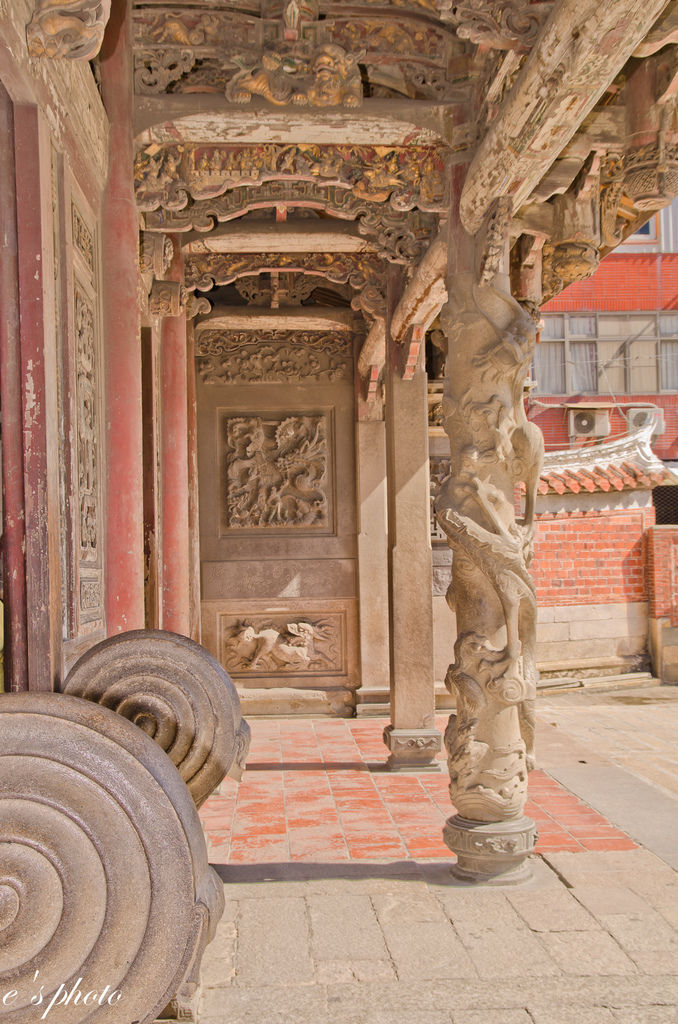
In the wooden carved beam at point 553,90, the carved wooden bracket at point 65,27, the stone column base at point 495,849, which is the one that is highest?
the wooden carved beam at point 553,90

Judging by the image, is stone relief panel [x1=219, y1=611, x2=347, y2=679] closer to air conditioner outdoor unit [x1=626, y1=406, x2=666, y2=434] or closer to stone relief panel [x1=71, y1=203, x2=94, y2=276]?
stone relief panel [x1=71, y1=203, x2=94, y2=276]

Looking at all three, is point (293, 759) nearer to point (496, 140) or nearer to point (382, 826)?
point (382, 826)

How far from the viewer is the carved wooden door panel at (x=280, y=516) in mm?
9445

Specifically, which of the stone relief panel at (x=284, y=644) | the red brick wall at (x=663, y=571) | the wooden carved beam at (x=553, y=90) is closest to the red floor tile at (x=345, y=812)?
the stone relief panel at (x=284, y=644)

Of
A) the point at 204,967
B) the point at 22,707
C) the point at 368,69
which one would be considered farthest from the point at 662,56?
→ the point at 204,967

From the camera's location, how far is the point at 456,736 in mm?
4324

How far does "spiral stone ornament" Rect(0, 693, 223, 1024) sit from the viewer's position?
2.04 meters

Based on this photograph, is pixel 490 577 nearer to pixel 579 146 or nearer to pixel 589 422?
pixel 579 146

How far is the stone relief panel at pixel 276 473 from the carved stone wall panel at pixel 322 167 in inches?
190

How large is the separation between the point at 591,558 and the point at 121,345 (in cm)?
979

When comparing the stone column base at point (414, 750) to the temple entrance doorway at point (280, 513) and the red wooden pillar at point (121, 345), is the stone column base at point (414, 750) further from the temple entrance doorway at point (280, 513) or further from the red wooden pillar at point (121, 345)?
the red wooden pillar at point (121, 345)

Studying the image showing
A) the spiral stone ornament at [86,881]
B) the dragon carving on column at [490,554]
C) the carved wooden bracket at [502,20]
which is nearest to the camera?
the spiral stone ornament at [86,881]

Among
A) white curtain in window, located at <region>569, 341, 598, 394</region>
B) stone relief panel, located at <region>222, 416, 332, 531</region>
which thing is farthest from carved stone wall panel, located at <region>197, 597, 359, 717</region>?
white curtain in window, located at <region>569, 341, 598, 394</region>


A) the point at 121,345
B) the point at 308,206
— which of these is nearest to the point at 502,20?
the point at 308,206
